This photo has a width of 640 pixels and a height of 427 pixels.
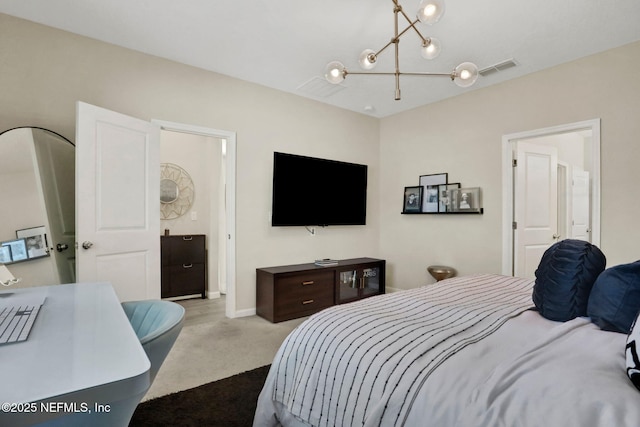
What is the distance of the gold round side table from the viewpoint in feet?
13.3

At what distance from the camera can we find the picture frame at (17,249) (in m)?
2.37

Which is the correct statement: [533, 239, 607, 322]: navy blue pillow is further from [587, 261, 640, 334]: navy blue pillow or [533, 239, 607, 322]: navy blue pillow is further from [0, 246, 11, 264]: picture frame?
[0, 246, 11, 264]: picture frame

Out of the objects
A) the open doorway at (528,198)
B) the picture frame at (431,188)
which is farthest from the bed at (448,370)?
the picture frame at (431,188)

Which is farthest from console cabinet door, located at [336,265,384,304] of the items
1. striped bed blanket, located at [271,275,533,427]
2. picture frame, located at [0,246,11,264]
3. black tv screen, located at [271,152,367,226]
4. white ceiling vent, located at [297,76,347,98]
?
picture frame, located at [0,246,11,264]

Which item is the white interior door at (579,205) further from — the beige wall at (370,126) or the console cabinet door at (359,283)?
the console cabinet door at (359,283)

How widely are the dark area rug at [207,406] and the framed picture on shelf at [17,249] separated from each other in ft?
4.76

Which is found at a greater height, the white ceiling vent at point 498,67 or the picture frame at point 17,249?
the white ceiling vent at point 498,67

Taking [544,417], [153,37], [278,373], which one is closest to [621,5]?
[544,417]

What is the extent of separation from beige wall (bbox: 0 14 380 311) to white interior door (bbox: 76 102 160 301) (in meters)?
0.36

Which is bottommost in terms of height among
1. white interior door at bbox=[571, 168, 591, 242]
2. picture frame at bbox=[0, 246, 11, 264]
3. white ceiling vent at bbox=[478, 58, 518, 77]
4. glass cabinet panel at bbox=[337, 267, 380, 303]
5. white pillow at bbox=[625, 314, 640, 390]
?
glass cabinet panel at bbox=[337, 267, 380, 303]

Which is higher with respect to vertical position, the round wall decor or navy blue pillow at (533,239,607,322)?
the round wall decor

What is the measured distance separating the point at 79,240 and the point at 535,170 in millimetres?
4676

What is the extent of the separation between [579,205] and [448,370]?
519 cm

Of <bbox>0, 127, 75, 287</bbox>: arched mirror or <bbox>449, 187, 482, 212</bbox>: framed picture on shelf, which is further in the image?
<bbox>449, 187, 482, 212</bbox>: framed picture on shelf
